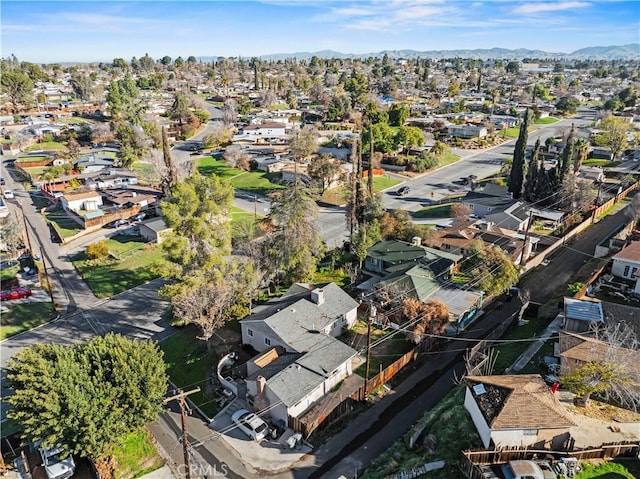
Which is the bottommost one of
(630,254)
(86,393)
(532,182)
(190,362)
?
(190,362)

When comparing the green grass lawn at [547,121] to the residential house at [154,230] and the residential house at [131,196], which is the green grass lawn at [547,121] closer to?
the residential house at [131,196]

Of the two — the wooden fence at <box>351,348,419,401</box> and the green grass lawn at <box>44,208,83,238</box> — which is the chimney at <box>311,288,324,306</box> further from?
the green grass lawn at <box>44,208,83,238</box>

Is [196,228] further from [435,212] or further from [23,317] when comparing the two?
[435,212]

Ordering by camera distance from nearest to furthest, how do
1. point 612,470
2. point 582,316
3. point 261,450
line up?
point 612,470, point 261,450, point 582,316

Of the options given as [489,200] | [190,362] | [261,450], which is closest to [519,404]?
[261,450]

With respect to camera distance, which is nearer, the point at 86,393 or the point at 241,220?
the point at 86,393

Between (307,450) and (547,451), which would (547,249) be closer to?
(547,451)

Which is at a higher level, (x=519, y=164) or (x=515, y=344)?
(x=519, y=164)

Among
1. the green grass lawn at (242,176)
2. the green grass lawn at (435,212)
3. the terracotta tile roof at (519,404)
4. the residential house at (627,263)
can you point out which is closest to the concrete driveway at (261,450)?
the terracotta tile roof at (519,404)
